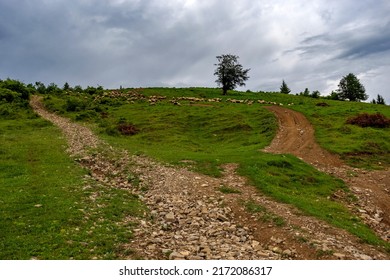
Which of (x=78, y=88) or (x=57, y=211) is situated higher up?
(x=78, y=88)

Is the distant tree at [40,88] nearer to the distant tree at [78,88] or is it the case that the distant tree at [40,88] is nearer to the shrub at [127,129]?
the distant tree at [78,88]

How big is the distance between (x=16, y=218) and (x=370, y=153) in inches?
1152

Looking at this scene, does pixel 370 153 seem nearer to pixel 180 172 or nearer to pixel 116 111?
pixel 180 172

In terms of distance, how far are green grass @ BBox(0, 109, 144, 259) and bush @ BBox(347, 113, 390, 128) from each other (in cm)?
3301

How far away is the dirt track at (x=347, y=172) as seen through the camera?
62.5 feet

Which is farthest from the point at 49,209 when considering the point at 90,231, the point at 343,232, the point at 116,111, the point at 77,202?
the point at 116,111

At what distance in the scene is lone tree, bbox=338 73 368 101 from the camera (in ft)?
278

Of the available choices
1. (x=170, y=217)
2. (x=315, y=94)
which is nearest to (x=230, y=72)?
(x=315, y=94)

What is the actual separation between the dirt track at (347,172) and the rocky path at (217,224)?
4984 mm

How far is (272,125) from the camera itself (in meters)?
41.5

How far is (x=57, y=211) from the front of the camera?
14.8 m

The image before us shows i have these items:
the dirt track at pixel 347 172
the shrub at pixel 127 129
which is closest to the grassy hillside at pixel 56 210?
the dirt track at pixel 347 172

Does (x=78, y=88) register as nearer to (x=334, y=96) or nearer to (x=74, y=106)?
(x=74, y=106)

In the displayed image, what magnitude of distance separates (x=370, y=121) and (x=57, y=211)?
38.0 metres
